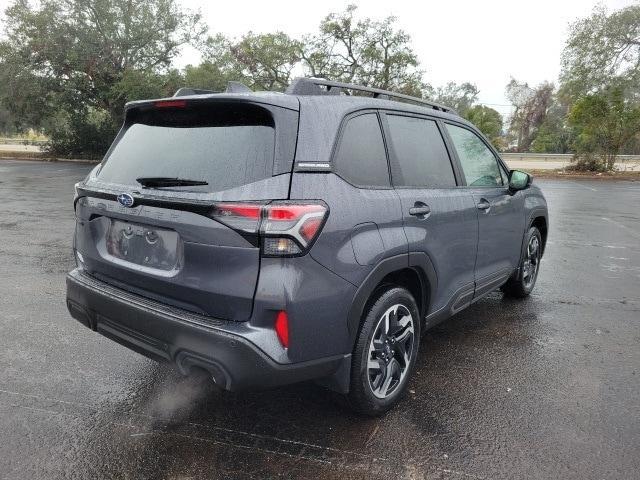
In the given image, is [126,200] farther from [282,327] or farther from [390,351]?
[390,351]

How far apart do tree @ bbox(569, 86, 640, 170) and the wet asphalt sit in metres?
23.1

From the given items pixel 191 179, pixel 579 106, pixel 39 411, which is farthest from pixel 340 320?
pixel 579 106

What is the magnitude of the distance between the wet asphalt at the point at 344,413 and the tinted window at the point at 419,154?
51.9 inches

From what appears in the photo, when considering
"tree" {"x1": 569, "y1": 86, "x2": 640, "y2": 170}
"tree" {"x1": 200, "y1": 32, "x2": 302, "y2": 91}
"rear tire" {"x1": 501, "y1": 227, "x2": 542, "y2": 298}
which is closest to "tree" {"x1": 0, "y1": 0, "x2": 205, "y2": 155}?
"tree" {"x1": 200, "y1": 32, "x2": 302, "y2": 91}

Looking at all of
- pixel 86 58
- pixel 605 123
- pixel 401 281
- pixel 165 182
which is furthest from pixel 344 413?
pixel 86 58

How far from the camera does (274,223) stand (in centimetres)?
221

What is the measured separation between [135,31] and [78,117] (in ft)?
21.5

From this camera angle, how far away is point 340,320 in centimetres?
245

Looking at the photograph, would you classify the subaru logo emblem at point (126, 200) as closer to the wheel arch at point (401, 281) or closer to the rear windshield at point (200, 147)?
the rear windshield at point (200, 147)

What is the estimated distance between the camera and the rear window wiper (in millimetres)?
2435

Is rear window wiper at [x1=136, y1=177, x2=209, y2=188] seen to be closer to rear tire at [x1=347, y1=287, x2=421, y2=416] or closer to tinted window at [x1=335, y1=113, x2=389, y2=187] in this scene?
tinted window at [x1=335, y1=113, x2=389, y2=187]

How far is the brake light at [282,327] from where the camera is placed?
2.24 meters

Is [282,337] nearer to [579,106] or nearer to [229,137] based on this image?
[229,137]

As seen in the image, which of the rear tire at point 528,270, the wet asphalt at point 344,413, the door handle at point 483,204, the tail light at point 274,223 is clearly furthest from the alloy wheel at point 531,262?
the tail light at point 274,223
